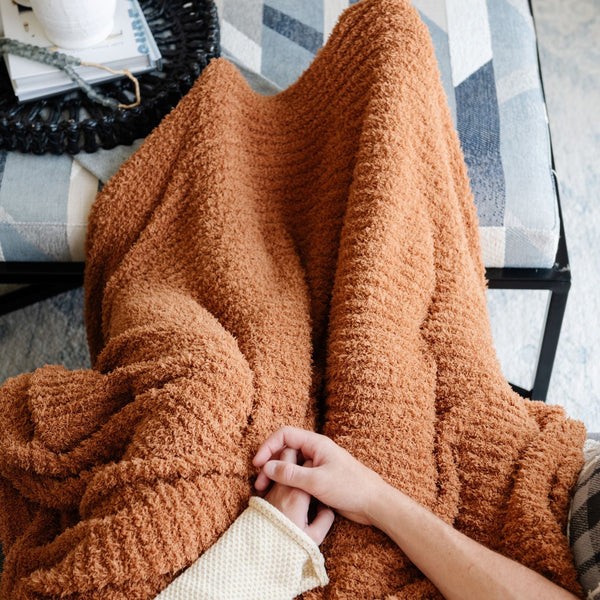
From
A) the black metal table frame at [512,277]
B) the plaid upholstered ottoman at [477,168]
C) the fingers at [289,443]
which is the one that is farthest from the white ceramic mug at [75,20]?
the fingers at [289,443]

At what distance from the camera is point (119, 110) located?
3.32 feet

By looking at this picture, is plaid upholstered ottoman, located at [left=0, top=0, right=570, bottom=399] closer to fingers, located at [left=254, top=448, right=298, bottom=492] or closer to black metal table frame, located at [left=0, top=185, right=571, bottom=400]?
black metal table frame, located at [left=0, top=185, right=571, bottom=400]

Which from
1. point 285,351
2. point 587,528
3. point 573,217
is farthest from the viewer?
point 573,217

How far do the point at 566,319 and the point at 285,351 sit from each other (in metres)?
0.81

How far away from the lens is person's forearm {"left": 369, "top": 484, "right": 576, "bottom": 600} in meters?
0.63

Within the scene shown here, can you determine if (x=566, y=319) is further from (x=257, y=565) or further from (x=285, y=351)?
(x=257, y=565)

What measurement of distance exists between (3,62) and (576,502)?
101 cm

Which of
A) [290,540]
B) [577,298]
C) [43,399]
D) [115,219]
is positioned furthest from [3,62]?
[577,298]

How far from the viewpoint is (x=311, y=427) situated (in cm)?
78

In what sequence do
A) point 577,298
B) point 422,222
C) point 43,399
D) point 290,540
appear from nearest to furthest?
1. point 290,540
2. point 43,399
3. point 422,222
4. point 577,298

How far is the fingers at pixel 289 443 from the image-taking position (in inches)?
27.7

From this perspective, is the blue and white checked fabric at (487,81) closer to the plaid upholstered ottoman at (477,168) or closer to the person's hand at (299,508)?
the plaid upholstered ottoman at (477,168)

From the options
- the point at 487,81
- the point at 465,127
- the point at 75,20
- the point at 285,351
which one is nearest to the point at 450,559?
the point at 285,351

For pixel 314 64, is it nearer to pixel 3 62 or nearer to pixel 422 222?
pixel 422 222
